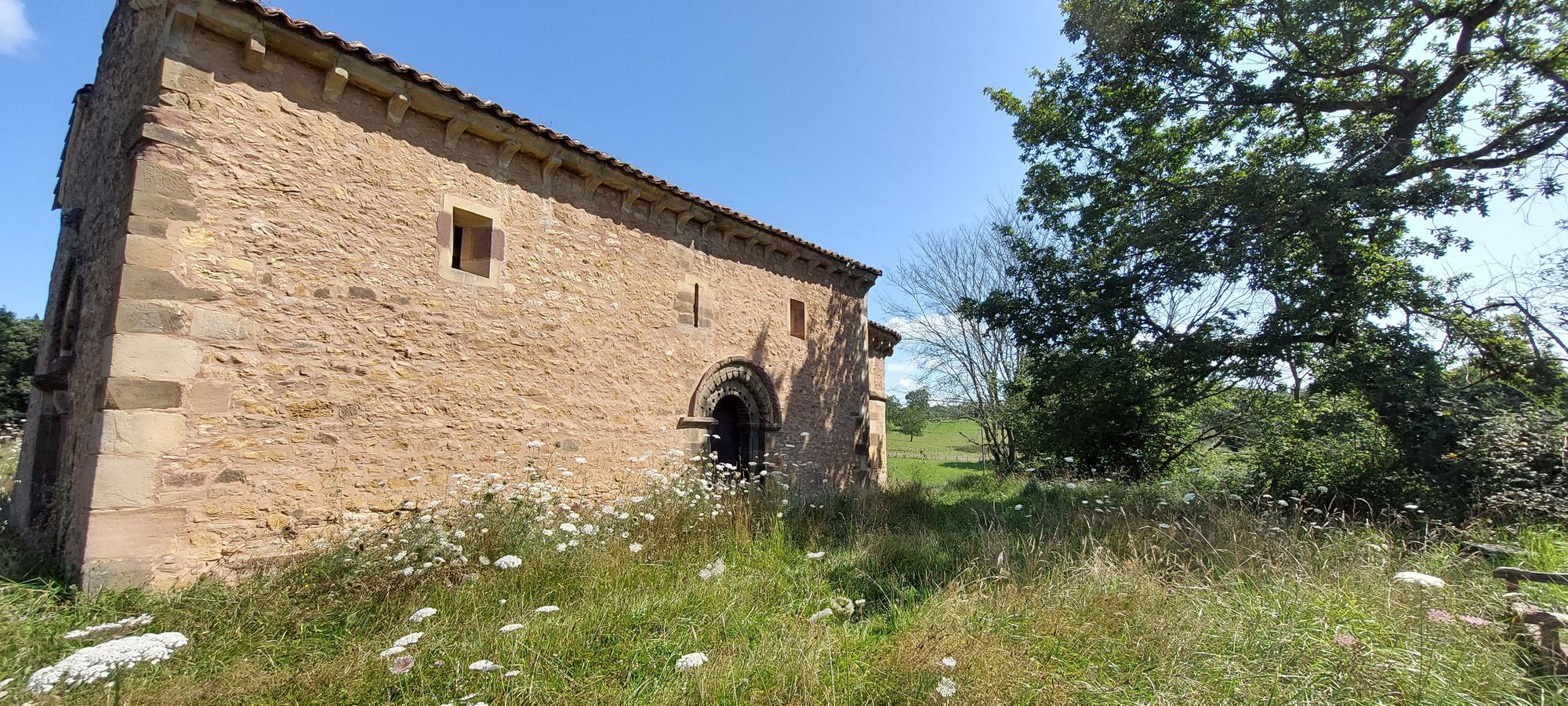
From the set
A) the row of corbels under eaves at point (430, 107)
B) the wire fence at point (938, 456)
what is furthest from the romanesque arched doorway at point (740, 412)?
the wire fence at point (938, 456)

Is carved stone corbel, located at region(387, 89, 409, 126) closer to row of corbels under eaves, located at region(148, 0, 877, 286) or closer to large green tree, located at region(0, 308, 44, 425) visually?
row of corbels under eaves, located at region(148, 0, 877, 286)

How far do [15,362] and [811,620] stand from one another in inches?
1132

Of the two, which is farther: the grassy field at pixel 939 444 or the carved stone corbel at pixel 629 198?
the grassy field at pixel 939 444

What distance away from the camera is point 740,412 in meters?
10.1

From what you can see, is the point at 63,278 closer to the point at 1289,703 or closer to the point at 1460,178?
the point at 1289,703

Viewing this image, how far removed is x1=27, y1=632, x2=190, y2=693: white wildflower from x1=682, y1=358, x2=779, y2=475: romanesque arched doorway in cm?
670

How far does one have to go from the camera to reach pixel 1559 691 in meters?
2.69

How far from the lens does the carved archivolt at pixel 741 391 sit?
901 cm

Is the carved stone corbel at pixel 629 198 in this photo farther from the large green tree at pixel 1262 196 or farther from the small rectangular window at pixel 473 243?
the large green tree at pixel 1262 196

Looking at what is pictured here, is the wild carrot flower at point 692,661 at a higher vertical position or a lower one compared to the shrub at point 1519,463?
lower

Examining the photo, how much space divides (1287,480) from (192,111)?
13.0 meters

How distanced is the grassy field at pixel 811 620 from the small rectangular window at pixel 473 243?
2.71 metres

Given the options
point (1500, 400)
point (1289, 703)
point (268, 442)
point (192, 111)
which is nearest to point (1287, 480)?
point (1500, 400)

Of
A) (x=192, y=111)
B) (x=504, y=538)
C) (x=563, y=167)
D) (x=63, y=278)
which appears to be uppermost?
(x=563, y=167)
